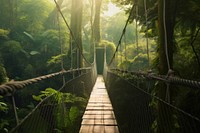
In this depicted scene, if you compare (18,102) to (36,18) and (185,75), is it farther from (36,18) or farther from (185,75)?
(185,75)

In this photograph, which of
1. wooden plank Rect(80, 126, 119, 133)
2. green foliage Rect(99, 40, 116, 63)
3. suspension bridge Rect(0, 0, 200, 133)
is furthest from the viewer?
green foliage Rect(99, 40, 116, 63)

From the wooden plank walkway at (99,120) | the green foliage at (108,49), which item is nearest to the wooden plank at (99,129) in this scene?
the wooden plank walkway at (99,120)

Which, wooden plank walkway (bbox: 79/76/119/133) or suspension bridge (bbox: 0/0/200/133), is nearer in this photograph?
suspension bridge (bbox: 0/0/200/133)

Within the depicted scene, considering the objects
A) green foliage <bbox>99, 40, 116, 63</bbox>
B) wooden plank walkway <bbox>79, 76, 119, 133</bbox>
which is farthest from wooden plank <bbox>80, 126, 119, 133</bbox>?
green foliage <bbox>99, 40, 116, 63</bbox>

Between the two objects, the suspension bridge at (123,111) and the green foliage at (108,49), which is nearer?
the suspension bridge at (123,111)

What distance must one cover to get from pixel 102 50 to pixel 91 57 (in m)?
1.76

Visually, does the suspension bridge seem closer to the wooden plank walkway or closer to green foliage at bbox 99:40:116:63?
the wooden plank walkway

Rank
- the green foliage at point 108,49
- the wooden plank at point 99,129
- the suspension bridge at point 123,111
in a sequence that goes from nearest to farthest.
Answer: the suspension bridge at point 123,111 → the wooden plank at point 99,129 → the green foliage at point 108,49

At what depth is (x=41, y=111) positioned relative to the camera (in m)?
1.42

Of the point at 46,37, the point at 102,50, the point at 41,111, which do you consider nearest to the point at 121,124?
the point at 41,111

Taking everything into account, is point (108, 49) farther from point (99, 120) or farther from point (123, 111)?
point (123, 111)

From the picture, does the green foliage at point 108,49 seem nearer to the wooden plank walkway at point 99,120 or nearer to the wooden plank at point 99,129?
the wooden plank walkway at point 99,120

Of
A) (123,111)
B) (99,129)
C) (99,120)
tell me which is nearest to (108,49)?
(99,120)

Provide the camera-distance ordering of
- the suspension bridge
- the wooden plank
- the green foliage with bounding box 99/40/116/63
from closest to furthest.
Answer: the suspension bridge, the wooden plank, the green foliage with bounding box 99/40/116/63
